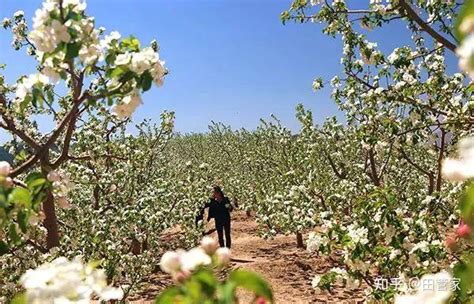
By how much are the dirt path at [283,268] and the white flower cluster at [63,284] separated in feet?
21.5

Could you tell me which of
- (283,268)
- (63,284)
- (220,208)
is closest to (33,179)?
(63,284)

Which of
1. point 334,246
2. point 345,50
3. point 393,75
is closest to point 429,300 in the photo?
point 334,246

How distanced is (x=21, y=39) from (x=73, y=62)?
5.38 m

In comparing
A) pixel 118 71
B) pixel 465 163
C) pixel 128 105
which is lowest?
pixel 465 163

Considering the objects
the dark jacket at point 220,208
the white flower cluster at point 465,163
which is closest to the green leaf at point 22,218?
the white flower cluster at point 465,163

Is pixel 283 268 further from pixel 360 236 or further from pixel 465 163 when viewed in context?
pixel 465 163

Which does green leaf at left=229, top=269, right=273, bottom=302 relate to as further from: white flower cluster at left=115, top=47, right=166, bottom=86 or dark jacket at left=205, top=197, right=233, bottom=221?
dark jacket at left=205, top=197, right=233, bottom=221

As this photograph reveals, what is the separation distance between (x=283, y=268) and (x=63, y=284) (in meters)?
9.11

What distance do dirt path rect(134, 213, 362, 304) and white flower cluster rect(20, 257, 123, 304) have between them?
656cm

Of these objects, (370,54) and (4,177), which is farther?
(370,54)

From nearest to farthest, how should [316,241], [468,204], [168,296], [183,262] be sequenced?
[468,204]
[168,296]
[183,262]
[316,241]

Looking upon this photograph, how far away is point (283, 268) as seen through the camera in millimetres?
10453

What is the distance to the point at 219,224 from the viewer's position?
38.2 ft

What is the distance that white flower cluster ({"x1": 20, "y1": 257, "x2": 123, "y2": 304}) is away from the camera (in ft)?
5.40
